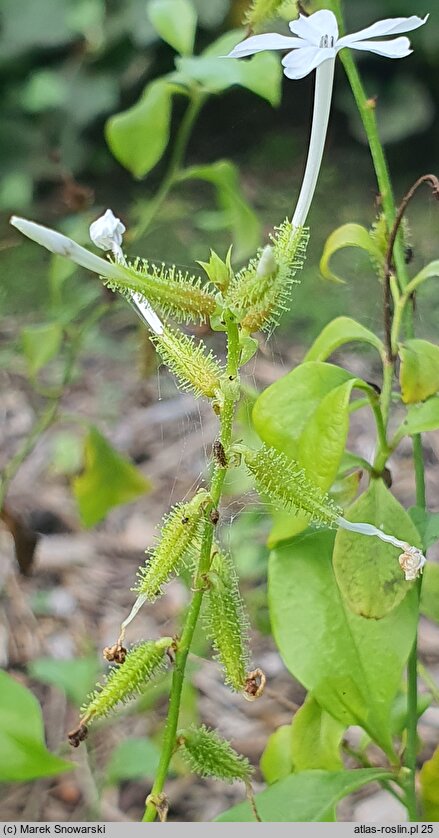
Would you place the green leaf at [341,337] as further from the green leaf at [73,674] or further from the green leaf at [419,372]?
the green leaf at [73,674]

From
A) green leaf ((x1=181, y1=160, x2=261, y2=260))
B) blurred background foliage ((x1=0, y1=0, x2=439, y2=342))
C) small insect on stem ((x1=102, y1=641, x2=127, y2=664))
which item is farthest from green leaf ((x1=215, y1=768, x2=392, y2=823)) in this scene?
blurred background foliage ((x1=0, y1=0, x2=439, y2=342))

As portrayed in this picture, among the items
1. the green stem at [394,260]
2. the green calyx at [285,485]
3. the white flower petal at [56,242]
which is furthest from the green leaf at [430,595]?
the white flower petal at [56,242]

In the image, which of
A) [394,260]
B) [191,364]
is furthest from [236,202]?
[191,364]

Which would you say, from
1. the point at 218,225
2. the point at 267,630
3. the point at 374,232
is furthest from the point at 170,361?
the point at 218,225

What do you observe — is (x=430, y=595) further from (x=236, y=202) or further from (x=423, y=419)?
(x=236, y=202)

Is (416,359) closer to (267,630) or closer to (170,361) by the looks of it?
(170,361)

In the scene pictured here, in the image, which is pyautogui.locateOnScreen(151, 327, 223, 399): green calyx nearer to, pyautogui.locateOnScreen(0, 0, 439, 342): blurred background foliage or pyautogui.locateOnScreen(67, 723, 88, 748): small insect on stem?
pyautogui.locateOnScreen(67, 723, 88, 748): small insect on stem
